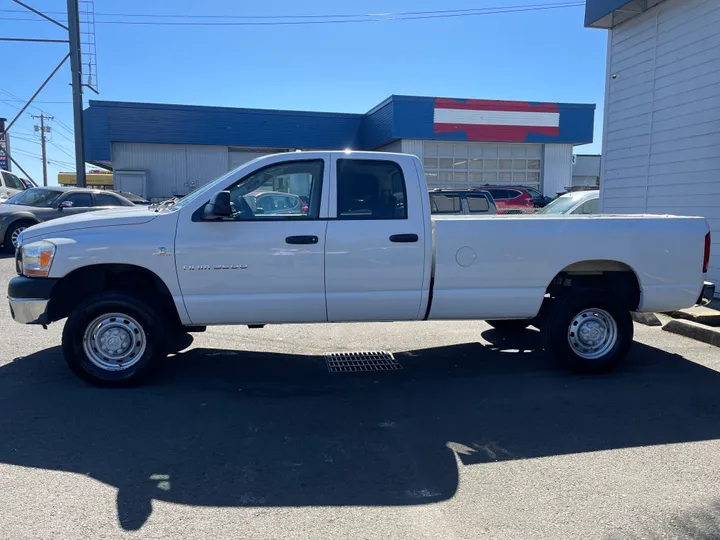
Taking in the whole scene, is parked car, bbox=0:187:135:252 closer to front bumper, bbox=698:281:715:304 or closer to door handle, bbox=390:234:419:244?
door handle, bbox=390:234:419:244

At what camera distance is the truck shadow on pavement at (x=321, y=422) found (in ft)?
10.9

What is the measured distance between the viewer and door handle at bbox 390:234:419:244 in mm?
4883

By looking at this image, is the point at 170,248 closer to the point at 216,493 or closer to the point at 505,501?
the point at 216,493

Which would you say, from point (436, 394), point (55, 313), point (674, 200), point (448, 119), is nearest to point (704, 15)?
point (674, 200)

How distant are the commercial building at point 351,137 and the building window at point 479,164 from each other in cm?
5

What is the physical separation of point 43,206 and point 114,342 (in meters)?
10.7

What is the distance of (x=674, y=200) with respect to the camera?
30.3 ft

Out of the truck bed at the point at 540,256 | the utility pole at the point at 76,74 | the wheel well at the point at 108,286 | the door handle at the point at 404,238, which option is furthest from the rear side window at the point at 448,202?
the utility pole at the point at 76,74

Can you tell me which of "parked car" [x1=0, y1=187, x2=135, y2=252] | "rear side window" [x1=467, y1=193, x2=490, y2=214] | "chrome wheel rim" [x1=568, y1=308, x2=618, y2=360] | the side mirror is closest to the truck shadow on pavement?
"chrome wheel rim" [x1=568, y1=308, x2=618, y2=360]

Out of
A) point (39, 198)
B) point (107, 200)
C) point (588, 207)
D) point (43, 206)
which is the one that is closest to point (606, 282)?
point (588, 207)

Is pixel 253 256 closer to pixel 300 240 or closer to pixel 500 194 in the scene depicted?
pixel 300 240

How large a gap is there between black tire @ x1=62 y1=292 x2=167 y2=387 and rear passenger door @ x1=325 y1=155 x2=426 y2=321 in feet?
5.17

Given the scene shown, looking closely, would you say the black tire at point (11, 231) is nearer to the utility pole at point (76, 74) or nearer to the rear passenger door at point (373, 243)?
the utility pole at point (76, 74)

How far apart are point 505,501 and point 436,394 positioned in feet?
5.74
